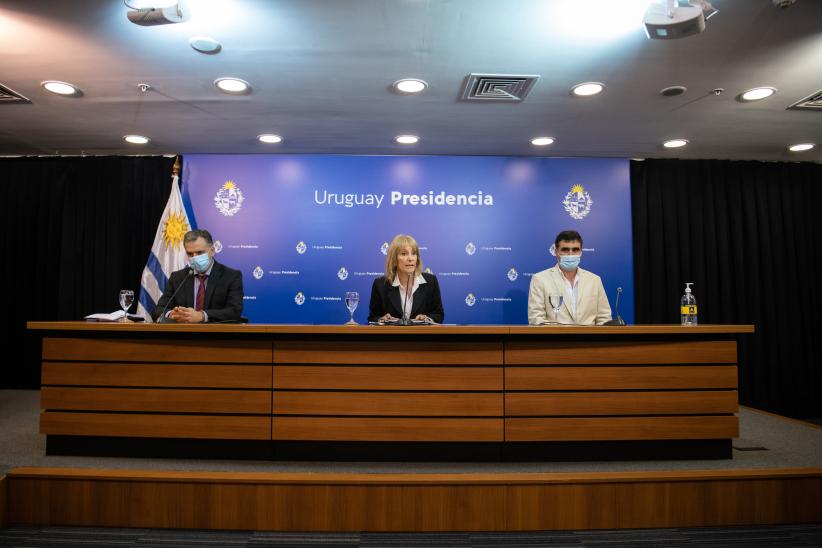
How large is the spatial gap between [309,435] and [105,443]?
129cm

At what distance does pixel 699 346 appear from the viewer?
3.32 meters

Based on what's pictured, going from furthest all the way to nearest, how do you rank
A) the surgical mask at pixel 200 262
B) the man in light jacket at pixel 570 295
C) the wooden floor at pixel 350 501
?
the man in light jacket at pixel 570 295 < the surgical mask at pixel 200 262 < the wooden floor at pixel 350 501

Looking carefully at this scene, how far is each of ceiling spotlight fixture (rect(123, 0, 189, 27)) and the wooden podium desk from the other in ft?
5.81

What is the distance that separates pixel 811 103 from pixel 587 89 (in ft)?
6.86

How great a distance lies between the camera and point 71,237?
6383 millimetres

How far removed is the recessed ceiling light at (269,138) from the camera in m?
5.54

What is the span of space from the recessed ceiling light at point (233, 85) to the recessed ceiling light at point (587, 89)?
2.69 metres

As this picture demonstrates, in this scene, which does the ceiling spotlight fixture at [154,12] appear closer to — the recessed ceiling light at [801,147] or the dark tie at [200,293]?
the dark tie at [200,293]

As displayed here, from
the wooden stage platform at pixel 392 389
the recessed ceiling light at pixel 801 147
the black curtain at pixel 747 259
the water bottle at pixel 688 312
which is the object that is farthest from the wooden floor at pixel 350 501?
the recessed ceiling light at pixel 801 147

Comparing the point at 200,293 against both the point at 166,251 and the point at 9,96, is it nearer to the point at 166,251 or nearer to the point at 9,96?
the point at 166,251

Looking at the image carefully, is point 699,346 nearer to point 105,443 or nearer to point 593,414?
point 593,414

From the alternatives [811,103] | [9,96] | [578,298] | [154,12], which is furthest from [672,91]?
[9,96]

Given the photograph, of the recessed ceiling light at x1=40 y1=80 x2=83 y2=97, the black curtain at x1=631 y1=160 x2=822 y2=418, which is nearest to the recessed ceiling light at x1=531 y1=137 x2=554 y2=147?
the black curtain at x1=631 y1=160 x2=822 y2=418

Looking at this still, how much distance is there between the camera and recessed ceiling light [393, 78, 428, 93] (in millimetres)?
4203
